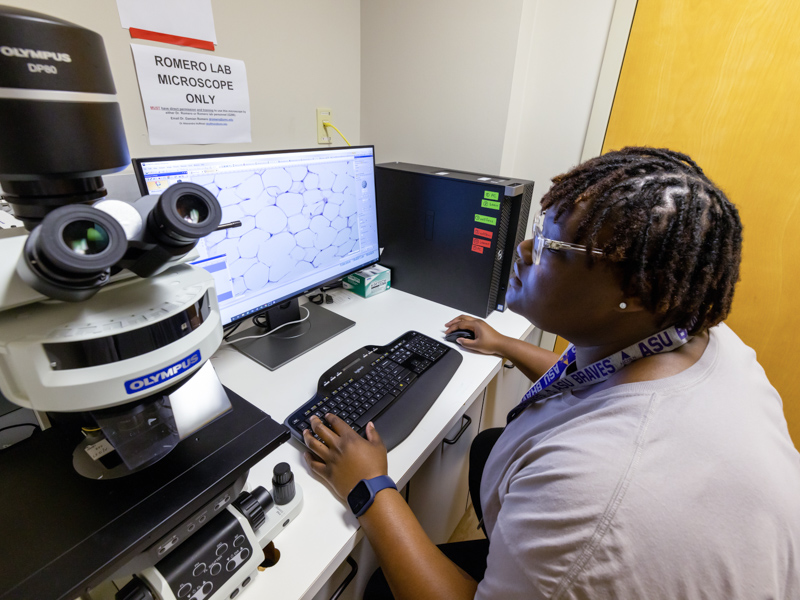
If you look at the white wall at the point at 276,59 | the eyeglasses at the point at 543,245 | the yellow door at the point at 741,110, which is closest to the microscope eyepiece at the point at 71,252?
the eyeglasses at the point at 543,245

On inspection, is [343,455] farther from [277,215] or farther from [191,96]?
[191,96]

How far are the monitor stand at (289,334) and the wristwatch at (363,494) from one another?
42 cm

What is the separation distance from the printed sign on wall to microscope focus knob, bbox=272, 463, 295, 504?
0.88 meters

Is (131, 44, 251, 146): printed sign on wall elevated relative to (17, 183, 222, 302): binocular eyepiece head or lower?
elevated

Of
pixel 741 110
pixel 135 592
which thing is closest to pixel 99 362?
pixel 135 592

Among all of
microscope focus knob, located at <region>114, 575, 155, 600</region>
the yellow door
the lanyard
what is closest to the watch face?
microscope focus knob, located at <region>114, 575, 155, 600</region>

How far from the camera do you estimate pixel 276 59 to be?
1194 mm

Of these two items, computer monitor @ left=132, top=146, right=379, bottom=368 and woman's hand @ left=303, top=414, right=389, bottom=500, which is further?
computer monitor @ left=132, top=146, right=379, bottom=368

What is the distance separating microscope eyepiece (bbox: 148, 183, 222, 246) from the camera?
0.37 m

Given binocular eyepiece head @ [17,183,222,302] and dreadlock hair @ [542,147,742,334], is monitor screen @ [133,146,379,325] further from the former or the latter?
dreadlock hair @ [542,147,742,334]

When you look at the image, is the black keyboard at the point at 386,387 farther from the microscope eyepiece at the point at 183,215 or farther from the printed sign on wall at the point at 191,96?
the printed sign on wall at the point at 191,96

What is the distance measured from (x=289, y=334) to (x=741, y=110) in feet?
5.10

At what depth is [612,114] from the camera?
4.47 feet

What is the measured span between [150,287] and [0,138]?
0.55ft
